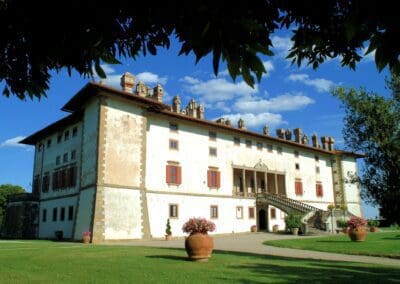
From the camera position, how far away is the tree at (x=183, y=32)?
2.70 metres

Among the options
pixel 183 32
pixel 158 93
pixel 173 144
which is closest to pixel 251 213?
pixel 173 144

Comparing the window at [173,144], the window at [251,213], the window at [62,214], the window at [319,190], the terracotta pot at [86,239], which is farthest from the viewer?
the window at [319,190]

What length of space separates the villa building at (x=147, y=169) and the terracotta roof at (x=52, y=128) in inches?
4.5

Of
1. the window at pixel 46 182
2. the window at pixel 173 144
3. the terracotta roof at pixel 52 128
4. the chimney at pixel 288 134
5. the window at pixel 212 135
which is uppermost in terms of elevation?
the chimney at pixel 288 134

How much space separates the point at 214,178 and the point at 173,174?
5.08 meters

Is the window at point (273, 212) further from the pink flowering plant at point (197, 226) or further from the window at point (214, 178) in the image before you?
the pink flowering plant at point (197, 226)

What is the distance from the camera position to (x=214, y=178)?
38594mm

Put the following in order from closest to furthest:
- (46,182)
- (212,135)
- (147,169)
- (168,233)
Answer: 1. (168,233)
2. (147,169)
3. (212,135)
4. (46,182)

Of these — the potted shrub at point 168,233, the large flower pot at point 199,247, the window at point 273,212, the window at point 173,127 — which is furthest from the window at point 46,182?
the large flower pot at point 199,247

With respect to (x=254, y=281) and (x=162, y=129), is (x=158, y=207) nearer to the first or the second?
(x=162, y=129)

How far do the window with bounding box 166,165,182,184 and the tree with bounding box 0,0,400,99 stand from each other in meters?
30.7

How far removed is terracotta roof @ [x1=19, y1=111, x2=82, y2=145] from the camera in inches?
1393

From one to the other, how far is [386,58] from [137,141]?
99.3ft

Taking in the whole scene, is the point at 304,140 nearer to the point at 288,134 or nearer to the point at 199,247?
the point at 288,134
